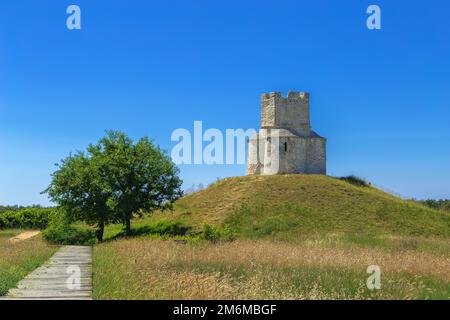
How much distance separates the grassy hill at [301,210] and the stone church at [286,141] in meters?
3.37

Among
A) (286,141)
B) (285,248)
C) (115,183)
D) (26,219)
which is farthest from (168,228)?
(26,219)

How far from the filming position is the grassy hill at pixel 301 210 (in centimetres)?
4144

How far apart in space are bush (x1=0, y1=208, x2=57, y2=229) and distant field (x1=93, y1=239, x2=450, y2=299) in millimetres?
42533

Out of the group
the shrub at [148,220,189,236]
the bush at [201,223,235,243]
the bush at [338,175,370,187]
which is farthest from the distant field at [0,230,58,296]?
the bush at [338,175,370,187]

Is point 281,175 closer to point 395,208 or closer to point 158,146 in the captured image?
point 395,208

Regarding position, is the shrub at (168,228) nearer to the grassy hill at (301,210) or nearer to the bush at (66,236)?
the grassy hill at (301,210)

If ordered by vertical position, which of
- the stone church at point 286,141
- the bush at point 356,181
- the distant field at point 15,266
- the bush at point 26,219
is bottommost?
the bush at point 26,219

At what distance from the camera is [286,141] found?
5875 centimetres

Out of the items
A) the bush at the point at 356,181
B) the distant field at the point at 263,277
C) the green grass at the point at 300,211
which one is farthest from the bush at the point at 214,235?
the bush at the point at 356,181

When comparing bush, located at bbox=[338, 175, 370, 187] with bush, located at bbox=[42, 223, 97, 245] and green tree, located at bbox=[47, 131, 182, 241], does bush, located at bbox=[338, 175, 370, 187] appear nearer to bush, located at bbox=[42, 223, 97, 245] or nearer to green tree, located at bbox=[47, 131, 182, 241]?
green tree, located at bbox=[47, 131, 182, 241]

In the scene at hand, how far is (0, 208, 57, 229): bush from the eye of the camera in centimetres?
5759

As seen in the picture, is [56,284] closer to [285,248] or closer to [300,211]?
[285,248]

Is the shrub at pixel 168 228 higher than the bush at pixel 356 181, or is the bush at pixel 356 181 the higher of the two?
the bush at pixel 356 181
